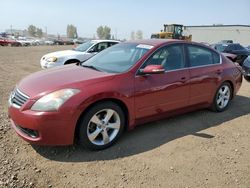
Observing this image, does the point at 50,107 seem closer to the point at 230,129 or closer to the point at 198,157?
the point at 198,157

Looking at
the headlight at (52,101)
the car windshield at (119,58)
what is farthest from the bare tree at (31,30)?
the headlight at (52,101)

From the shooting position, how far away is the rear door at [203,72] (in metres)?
4.89

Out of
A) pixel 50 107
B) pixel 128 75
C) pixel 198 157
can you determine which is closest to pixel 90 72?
pixel 128 75

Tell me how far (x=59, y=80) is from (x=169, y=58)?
6.42 feet

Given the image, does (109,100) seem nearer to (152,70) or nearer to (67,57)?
(152,70)

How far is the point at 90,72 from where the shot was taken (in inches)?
162

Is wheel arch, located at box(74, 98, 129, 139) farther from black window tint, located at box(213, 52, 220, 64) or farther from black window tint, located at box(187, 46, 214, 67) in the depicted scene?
black window tint, located at box(213, 52, 220, 64)

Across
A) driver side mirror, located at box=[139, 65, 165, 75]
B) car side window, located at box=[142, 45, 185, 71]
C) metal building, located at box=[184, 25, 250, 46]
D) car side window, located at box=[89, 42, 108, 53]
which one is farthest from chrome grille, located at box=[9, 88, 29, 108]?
metal building, located at box=[184, 25, 250, 46]

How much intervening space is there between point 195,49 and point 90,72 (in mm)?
2186

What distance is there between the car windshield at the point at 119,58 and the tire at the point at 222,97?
6.58ft

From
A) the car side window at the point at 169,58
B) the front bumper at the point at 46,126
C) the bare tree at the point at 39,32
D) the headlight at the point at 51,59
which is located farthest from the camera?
the bare tree at the point at 39,32

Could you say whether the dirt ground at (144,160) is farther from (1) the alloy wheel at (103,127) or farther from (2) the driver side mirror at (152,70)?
(2) the driver side mirror at (152,70)

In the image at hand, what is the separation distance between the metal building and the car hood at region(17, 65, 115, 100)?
5134cm

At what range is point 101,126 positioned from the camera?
3.78 meters
